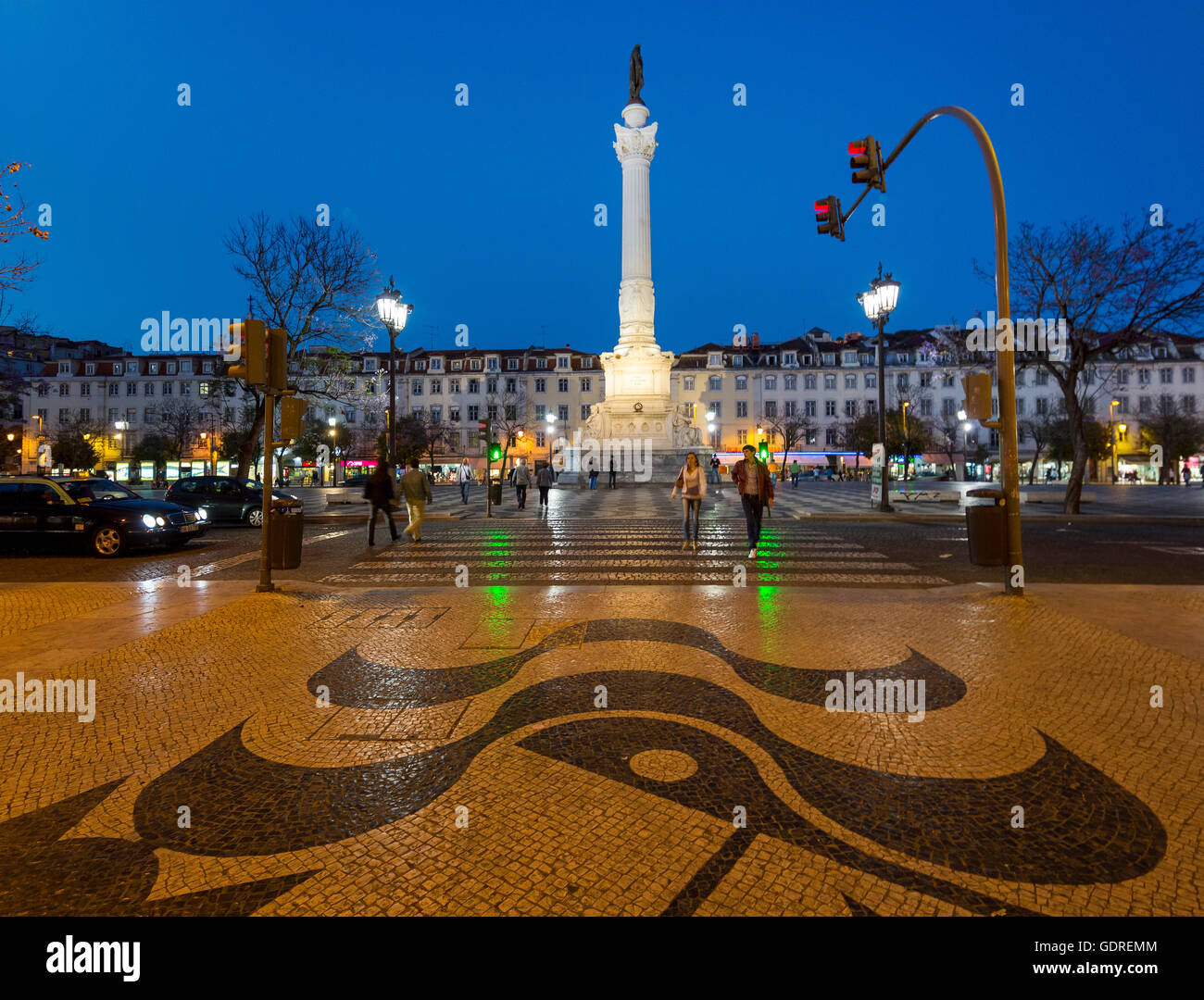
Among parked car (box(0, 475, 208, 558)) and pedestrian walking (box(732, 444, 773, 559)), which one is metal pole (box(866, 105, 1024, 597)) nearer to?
pedestrian walking (box(732, 444, 773, 559))

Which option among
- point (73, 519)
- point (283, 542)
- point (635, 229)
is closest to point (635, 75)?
point (635, 229)

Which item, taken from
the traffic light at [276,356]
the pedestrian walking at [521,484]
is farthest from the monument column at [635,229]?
the traffic light at [276,356]

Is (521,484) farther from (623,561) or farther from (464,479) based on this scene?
(623,561)

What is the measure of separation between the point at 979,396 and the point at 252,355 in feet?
27.1

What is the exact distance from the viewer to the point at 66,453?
6488 cm

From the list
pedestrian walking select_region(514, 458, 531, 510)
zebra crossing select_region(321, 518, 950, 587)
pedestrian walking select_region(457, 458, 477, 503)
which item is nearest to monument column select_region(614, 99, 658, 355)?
pedestrian walking select_region(457, 458, 477, 503)

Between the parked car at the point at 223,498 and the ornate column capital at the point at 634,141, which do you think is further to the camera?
the ornate column capital at the point at 634,141

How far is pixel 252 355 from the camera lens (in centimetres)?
803

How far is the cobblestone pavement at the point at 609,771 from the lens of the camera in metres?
2.49

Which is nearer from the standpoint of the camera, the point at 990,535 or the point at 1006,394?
the point at 990,535

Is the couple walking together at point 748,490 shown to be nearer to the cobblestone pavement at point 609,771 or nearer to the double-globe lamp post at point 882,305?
the cobblestone pavement at point 609,771

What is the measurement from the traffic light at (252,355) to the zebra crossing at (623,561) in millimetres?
2975

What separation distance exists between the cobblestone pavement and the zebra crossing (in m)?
3.09

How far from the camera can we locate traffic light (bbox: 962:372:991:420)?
7668mm
